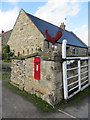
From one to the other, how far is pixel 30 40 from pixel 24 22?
3385 mm

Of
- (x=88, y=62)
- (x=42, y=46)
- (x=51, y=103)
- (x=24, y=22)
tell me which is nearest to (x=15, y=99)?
(x=51, y=103)

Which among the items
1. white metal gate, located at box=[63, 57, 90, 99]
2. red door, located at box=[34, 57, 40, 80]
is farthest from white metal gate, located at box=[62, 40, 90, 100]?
red door, located at box=[34, 57, 40, 80]

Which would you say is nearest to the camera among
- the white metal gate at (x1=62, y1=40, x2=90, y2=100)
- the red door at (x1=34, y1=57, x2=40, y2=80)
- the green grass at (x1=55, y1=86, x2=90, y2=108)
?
the green grass at (x1=55, y1=86, x2=90, y2=108)

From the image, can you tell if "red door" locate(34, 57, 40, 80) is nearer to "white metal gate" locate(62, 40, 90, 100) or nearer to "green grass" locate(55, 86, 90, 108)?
"white metal gate" locate(62, 40, 90, 100)

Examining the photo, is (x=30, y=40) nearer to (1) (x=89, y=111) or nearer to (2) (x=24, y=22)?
(2) (x=24, y=22)

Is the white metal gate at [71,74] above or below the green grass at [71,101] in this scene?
above

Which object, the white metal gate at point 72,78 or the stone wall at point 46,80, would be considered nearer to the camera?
the stone wall at point 46,80

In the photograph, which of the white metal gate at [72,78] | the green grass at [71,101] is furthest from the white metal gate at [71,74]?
the green grass at [71,101]

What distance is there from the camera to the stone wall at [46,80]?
3.98m

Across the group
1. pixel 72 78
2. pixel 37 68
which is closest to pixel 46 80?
pixel 37 68

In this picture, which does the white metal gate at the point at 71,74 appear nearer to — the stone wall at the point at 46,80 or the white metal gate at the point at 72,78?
the white metal gate at the point at 72,78

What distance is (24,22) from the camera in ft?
41.7

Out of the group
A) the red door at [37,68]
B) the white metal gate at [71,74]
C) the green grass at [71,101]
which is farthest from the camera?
the red door at [37,68]

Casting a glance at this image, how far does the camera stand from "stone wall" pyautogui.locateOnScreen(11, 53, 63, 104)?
13.1 feet
